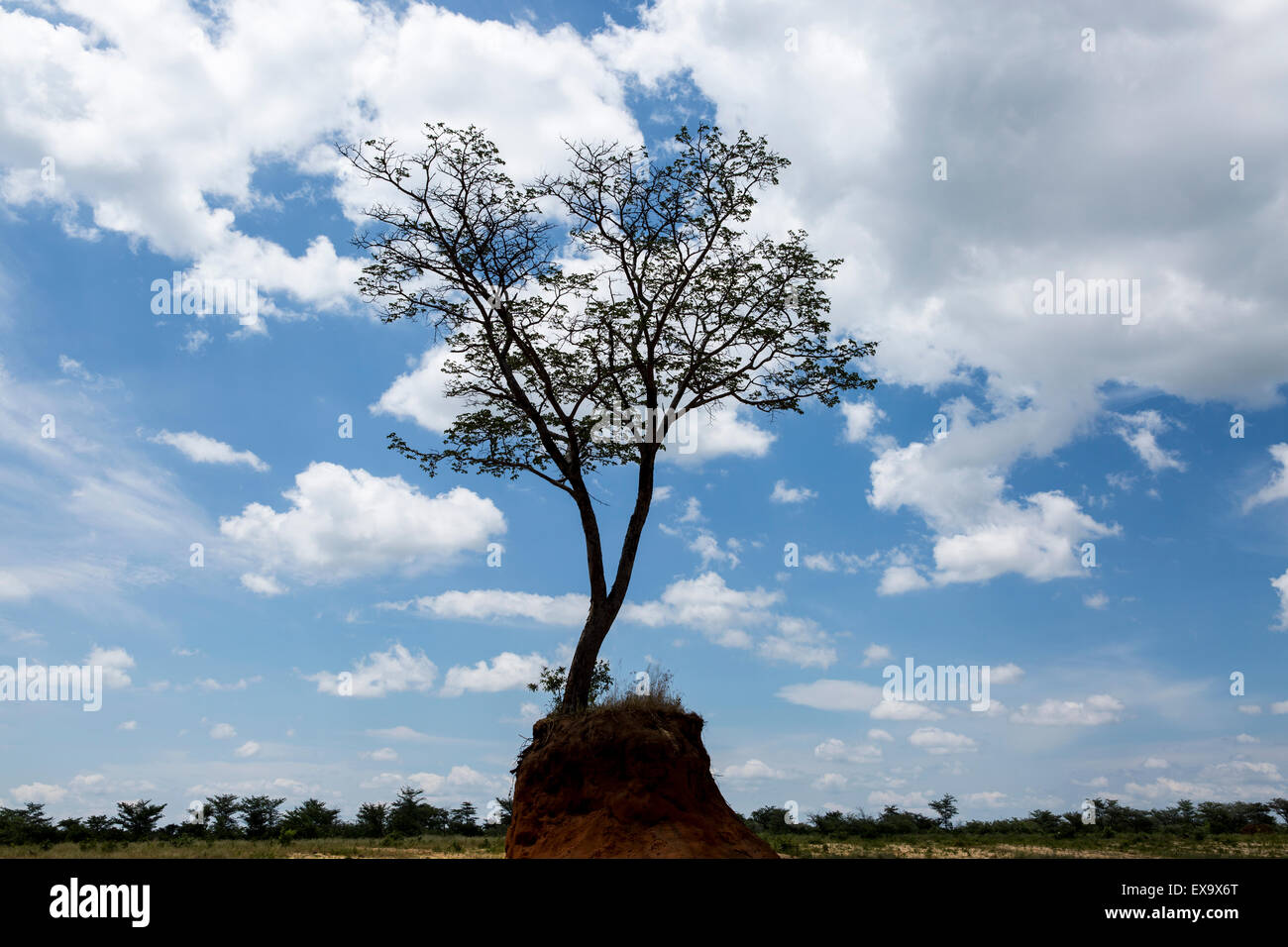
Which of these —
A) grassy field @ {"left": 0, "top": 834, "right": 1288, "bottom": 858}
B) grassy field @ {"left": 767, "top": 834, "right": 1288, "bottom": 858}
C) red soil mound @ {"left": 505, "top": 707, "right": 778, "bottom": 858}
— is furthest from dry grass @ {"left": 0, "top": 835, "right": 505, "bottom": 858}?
grassy field @ {"left": 767, "top": 834, "right": 1288, "bottom": 858}

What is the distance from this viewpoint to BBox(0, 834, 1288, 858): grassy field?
22.1 m

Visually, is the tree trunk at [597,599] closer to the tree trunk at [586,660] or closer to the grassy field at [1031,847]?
the tree trunk at [586,660]

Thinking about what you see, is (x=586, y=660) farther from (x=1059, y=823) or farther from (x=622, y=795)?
(x=1059, y=823)

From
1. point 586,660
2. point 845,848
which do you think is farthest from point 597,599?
point 845,848

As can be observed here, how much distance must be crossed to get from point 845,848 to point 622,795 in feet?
38.8

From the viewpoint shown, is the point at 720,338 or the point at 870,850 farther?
the point at 870,850

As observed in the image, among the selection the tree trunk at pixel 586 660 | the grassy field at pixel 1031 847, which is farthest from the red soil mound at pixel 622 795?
the grassy field at pixel 1031 847

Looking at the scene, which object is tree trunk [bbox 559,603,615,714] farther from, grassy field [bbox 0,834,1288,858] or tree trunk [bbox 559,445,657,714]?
grassy field [bbox 0,834,1288,858]

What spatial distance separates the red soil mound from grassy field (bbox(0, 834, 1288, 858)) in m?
5.96
